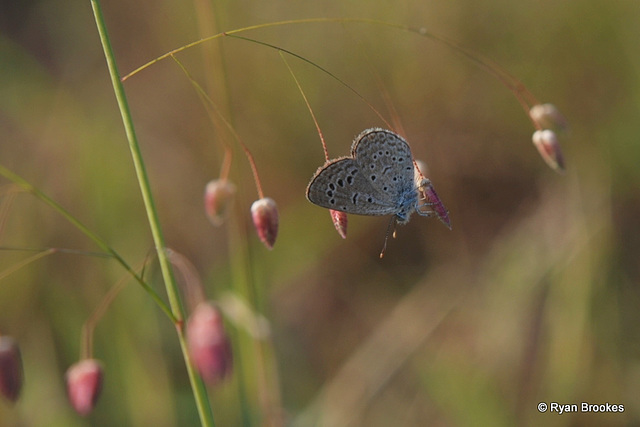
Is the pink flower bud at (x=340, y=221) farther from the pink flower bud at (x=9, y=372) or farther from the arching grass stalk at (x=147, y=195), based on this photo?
the pink flower bud at (x=9, y=372)

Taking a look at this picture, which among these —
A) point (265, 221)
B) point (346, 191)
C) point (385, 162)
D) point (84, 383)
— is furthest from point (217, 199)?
point (84, 383)

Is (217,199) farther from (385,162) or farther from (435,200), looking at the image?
(435,200)

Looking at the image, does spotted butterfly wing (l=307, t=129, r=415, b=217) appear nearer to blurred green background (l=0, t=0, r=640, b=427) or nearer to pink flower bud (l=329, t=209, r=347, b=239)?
pink flower bud (l=329, t=209, r=347, b=239)

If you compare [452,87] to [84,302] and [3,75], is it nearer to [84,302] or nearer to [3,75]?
[84,302]

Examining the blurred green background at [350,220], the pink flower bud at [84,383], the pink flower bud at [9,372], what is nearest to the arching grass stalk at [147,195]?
the pink flower bud at [84,383]

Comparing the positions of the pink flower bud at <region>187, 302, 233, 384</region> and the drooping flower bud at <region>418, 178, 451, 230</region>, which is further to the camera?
the drooping flower bud at <region>418, 178, 451, 230</region>

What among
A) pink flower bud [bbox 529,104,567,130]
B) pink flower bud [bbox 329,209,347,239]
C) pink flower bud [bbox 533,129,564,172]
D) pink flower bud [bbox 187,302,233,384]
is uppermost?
pink flower bud [bbox 529,104,567,130]

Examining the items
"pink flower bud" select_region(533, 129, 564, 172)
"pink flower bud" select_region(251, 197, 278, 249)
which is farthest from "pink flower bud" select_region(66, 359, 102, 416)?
"pink flower bud" select_region(533, 129, 564, 172)
